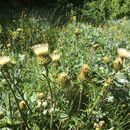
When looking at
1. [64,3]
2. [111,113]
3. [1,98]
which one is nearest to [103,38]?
[111,113]

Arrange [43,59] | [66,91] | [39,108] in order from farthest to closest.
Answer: [66,91] → [39,108] → [43,59]

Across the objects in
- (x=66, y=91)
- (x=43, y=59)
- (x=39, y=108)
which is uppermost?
(x=43, y=59)

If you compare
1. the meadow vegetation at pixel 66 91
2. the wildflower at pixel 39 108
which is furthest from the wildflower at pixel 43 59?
the wildflower at pixel 39 108

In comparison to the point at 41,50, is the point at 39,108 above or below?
below

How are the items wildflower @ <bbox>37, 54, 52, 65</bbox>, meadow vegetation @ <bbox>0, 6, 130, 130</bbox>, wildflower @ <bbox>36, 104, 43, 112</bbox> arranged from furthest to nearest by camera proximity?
wildflower @ <bbox>36, 104, 43, 112</bbox> < meadow vegetation @ <bbox>0, 6, 130, 130</bbox> < wildflower @ <bbox>37, 54, 52, 65</bbox>

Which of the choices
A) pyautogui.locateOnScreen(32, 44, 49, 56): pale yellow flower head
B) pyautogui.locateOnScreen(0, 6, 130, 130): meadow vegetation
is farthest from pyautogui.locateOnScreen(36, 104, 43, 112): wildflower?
pyautogui.locateOnScreen(32, 44, 49, 56): pale yellow flower head

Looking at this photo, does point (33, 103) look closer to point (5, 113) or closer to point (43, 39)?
A: point (5, 113)

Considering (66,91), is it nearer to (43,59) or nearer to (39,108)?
(39,108)

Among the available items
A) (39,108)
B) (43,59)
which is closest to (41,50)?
(43,59)

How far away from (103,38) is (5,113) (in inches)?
97.5

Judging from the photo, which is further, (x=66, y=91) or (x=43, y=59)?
(x=66, y=91)

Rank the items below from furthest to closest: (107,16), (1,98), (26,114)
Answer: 1. (107,16)
2. (1,98)
3. (26,114)

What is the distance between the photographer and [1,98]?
123 inches

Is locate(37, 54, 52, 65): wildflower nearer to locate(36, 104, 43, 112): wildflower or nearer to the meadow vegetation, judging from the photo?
the meadow vegetation
